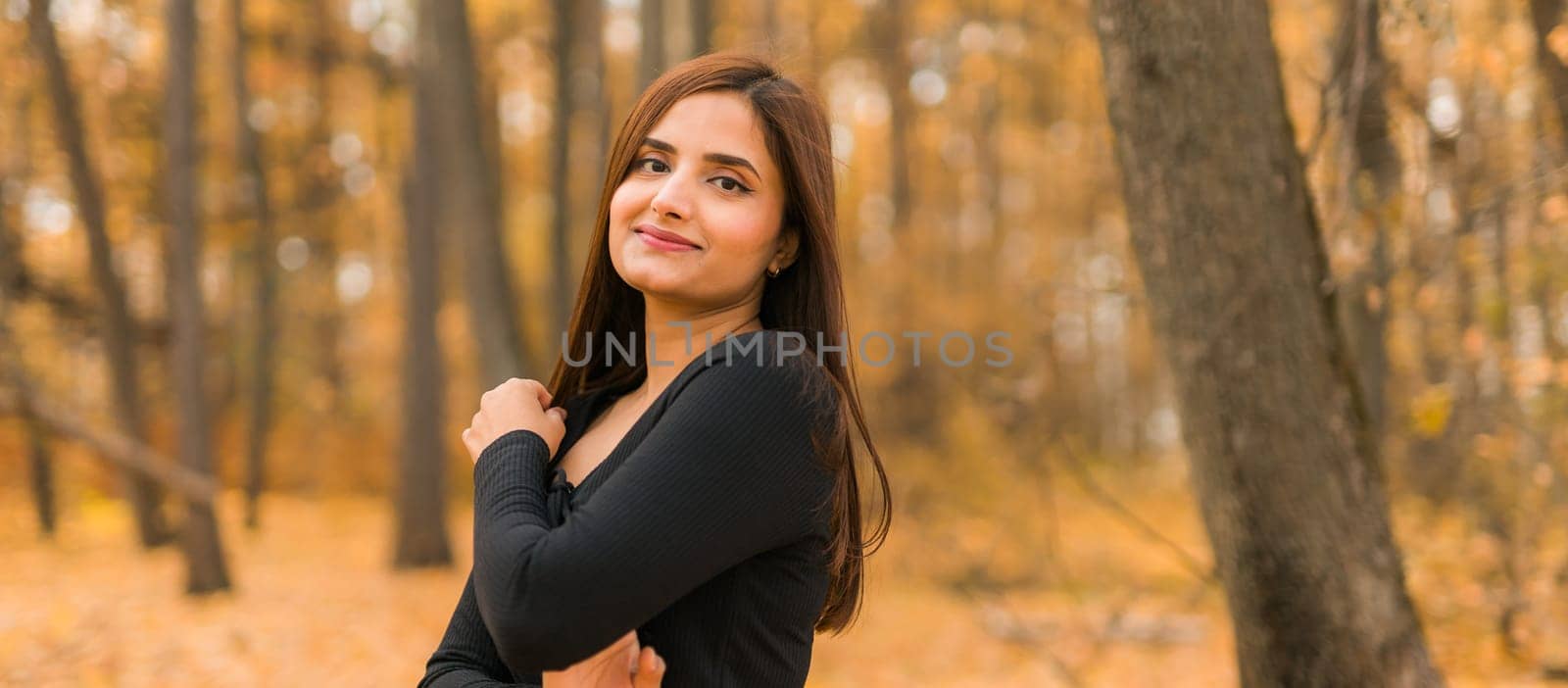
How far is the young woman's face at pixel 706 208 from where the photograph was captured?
1.87 metres

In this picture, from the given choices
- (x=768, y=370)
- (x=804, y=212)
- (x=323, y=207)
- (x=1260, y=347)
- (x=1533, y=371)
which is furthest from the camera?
(x=323, y=207)

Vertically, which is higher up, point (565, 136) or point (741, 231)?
point (741, 231)

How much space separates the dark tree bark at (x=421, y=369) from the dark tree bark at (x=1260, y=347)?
1090 cm

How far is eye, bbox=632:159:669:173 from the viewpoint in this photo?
1.97 m

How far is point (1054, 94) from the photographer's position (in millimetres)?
21688

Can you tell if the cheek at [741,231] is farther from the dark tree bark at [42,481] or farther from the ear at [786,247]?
Answer: the dark tree bark at [42,481]

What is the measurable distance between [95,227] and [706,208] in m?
11.4

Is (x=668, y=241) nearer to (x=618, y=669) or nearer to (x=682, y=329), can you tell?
(x=682, y=329)

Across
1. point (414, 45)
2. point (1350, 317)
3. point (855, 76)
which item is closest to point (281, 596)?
point (414, 45)

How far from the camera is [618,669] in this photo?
1693 millimetres

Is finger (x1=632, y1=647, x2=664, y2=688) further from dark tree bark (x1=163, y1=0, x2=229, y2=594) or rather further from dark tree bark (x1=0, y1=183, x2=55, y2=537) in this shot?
dark tree bark (x1=0, y1=183, x2=55, y2=537)

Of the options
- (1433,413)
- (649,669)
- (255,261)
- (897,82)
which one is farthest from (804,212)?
(255,261)

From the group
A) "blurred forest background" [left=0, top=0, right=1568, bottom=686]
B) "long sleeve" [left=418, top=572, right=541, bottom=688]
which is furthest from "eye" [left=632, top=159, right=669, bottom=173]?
"long sleeve" [left=418, top=572, right=541, bottom=688]

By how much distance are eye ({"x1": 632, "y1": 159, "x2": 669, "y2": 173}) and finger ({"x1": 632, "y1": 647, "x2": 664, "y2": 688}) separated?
72cm
